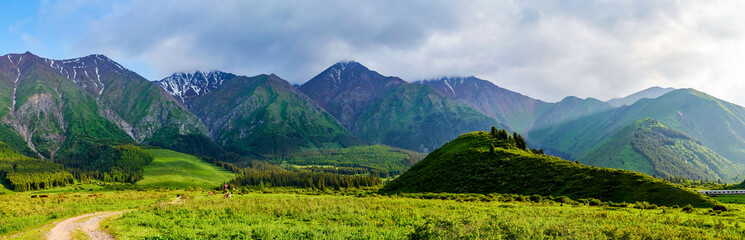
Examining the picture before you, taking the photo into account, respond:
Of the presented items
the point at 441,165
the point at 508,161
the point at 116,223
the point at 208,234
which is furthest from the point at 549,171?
the point at 116,223

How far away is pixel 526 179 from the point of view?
69625 millimetres

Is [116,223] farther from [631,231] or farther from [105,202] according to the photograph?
[631,231]

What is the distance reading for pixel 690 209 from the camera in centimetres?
3903

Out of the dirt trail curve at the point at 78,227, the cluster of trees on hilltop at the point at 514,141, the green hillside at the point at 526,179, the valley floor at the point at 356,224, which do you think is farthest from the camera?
the cluster of trees on hilltop at the point at 514,141

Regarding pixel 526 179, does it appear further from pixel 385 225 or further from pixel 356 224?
pixel 356 224

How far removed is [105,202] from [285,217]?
34771mm

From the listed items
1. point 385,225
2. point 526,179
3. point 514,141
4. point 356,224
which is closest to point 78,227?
point 356,224

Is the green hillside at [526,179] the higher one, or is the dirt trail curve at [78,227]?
the green hillside at [526,179]

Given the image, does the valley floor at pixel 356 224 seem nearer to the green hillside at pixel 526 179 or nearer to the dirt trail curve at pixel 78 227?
the dirt trail curve at pixel 78 227

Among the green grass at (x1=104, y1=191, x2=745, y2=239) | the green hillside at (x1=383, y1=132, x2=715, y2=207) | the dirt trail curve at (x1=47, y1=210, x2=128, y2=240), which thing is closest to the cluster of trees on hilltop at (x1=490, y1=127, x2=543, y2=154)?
the green hillside at (x1=383, y1=132, x2=715, y2=207)

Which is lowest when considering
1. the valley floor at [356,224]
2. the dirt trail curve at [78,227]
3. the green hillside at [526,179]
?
the dirt trail curve at [78,227]

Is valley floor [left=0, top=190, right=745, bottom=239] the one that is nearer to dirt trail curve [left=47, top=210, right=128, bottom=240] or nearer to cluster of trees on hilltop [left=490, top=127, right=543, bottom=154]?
dirt trail curve [left=47, top=210, right=128, bottom=240]

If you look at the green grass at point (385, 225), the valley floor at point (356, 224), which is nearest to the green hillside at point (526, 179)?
the valley floor at point (356, 224)

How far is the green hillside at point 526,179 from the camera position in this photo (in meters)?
52.1
